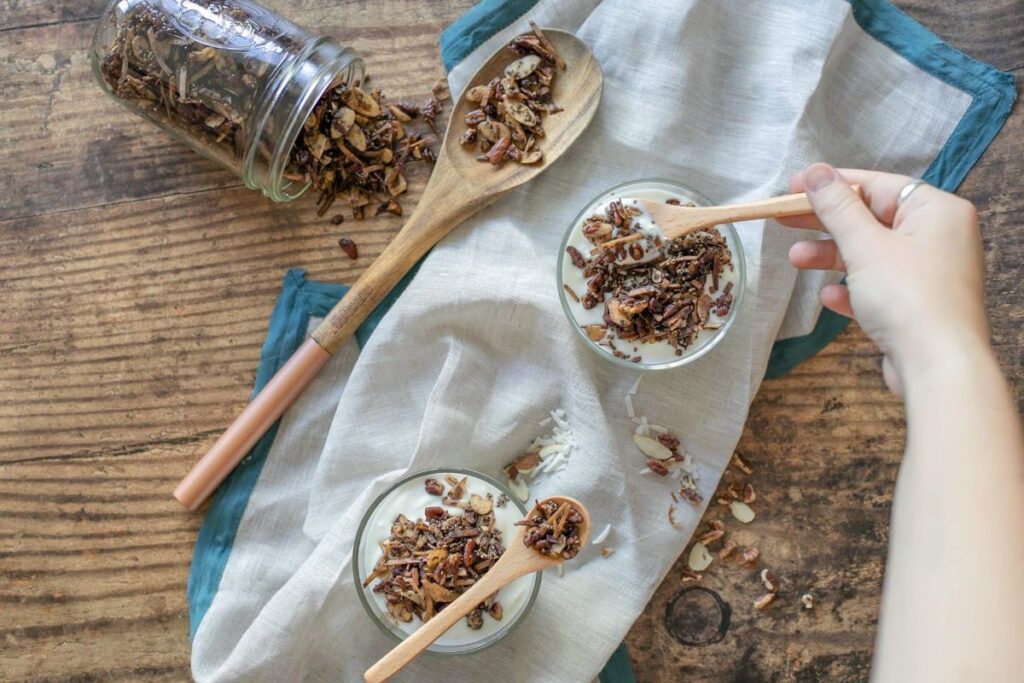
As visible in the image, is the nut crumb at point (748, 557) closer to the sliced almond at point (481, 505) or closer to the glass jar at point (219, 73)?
the sliced almond at point (481, 505)

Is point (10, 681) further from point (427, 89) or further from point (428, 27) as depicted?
point (428, 27)

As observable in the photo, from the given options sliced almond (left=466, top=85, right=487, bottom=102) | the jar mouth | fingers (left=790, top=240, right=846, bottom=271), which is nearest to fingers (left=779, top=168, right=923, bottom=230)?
fingers (left=790, top=240, right=846, bottom=271)

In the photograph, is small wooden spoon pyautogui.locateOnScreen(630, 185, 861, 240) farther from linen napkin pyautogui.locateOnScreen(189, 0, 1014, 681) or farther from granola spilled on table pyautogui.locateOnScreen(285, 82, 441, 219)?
granola spilled on table pyautogui.locateOnScreen(285, 82, 441, 219)

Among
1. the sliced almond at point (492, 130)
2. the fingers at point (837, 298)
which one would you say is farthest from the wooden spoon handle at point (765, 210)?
the sliced almond at point (492, 130)

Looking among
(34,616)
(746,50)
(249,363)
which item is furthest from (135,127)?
(746,50)

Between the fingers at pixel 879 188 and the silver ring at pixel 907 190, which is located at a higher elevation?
the silver ring at pixel 907 190

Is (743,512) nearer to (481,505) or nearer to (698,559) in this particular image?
(698,559)
